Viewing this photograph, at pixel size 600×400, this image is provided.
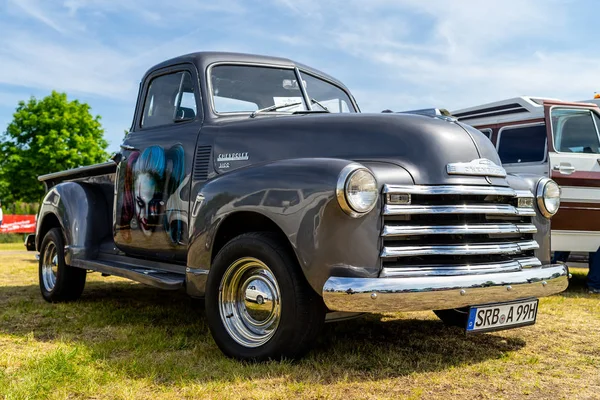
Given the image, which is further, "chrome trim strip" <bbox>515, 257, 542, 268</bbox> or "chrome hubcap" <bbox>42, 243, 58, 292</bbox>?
"chrome hubcap" <bbox>42, 243, 58, 292</bbox>

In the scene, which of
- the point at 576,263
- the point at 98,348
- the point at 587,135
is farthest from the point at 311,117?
the point at 576,263

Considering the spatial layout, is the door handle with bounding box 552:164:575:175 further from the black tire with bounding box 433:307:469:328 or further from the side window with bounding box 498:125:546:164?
the black tire with bounding box 433:307:469:328

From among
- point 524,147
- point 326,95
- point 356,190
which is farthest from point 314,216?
point 524,147

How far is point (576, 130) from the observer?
7699 millimetres

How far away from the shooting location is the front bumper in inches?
124

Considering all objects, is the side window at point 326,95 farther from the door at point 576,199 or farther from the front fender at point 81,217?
the door at point 576,199

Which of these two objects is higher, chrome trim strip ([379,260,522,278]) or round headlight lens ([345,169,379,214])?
round headlight lens ([345,169,379,214])

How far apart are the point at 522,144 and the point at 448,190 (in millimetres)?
5129

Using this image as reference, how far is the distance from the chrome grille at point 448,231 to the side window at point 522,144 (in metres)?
4.34

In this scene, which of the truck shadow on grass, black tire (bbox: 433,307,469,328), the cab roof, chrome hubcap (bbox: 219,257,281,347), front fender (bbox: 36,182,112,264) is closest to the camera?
the truck shadow on grass

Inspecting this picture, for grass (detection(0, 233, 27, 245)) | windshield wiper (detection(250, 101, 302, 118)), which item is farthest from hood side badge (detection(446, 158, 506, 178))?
grass (detection(0, 233, 27, 245))

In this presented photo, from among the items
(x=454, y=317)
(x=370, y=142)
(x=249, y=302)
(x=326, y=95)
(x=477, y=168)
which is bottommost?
(x=454, y=317)

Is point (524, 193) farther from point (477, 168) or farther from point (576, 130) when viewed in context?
point (576, 130)

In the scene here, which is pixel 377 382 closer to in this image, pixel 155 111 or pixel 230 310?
pixel 230 310
